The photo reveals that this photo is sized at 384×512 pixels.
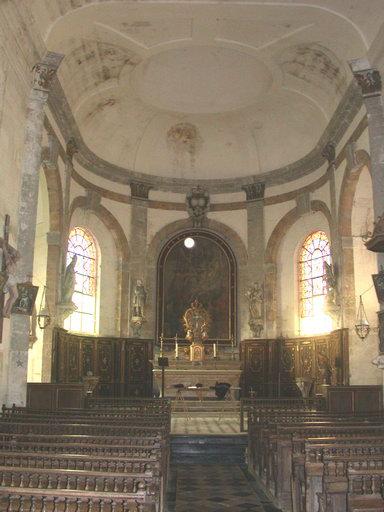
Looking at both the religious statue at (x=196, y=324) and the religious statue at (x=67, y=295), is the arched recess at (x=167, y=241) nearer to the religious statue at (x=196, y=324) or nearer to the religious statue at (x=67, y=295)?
the religious statue at (x=196, y=324)

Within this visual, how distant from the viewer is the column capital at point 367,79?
46.0 feet

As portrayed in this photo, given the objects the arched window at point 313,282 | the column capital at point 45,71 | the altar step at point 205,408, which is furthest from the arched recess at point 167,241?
→ the column capital at point 45,71

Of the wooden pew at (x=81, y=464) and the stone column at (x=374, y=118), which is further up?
the stone column at (x=374, y=118)

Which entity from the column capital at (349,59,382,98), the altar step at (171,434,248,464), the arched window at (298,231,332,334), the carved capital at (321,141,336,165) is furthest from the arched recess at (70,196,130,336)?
the column capital at (349,59,382,98)

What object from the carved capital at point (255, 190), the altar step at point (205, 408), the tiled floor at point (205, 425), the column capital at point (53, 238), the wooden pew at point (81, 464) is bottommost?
the tiled floor at point (205, 425)

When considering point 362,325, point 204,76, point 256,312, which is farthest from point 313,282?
point 204,76

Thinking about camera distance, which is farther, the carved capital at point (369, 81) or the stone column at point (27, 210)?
the carved capital at point (369, 81)

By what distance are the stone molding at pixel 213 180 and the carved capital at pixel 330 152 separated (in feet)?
0.66

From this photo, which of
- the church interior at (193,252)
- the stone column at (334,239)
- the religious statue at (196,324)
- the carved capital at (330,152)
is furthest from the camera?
the religious statue at (196,324)

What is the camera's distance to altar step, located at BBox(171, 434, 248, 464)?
12.3 meters

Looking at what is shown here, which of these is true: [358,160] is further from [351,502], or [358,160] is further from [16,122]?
[351,502]

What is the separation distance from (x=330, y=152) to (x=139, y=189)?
24.3 ft

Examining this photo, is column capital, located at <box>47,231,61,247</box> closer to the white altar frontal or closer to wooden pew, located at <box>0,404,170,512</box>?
the white altar frontal

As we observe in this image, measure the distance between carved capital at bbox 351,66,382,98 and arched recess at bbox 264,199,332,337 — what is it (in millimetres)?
7425
